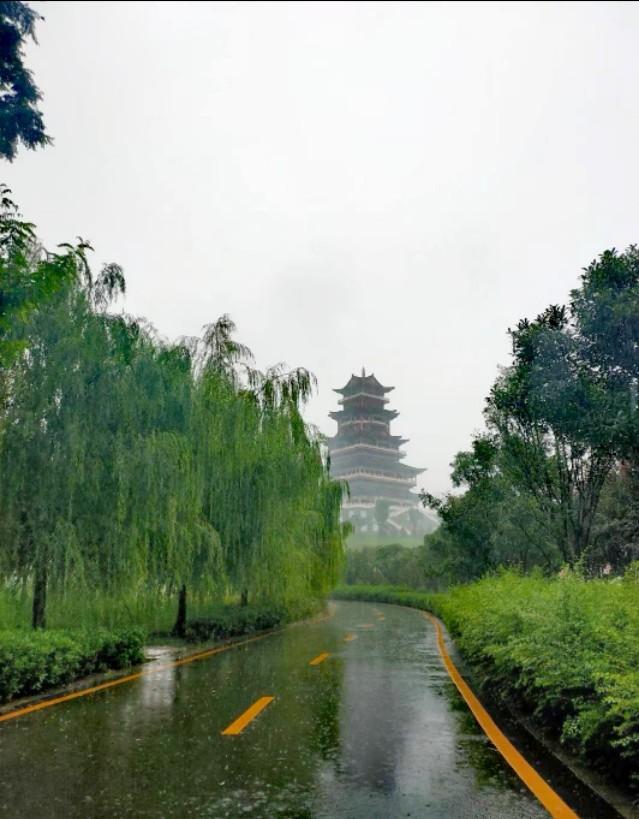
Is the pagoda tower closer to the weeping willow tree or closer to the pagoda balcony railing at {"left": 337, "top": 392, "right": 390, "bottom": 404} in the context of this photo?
the pagoda balcony railing at {"left": 337, "top": 392, "right": 390, "bottom": 404}

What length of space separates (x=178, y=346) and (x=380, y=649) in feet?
26.0

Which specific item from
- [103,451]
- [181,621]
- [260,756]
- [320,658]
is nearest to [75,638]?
[103,451]

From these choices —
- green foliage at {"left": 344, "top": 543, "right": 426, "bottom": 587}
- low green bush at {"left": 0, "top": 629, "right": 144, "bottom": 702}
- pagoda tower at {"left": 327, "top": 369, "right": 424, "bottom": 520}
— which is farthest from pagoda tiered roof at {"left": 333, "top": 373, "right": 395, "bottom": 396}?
low green bush at {"left": 0, "top": 629, "right": 144, "bottom": 702}

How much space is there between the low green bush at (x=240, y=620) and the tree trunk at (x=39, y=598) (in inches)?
209

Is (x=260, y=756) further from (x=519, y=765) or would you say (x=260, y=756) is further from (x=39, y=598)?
(x=39, y=598)

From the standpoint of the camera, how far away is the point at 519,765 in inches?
201

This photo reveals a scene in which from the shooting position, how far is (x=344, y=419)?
106m

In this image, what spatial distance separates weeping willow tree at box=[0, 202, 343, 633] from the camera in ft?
32.2

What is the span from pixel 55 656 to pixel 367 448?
9675 cm

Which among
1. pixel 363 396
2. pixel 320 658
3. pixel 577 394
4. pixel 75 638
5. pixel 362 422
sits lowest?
pixel 320 658

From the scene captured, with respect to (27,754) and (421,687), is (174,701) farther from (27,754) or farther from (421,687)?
(421,687)

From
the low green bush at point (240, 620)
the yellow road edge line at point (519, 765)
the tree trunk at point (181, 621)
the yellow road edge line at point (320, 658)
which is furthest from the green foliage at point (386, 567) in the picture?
the yellow road edge line at point (519, 765)

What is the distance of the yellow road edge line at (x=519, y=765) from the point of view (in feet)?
13.4

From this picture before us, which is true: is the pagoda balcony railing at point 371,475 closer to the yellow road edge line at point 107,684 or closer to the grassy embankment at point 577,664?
the yellow road edge line at point 107,684
